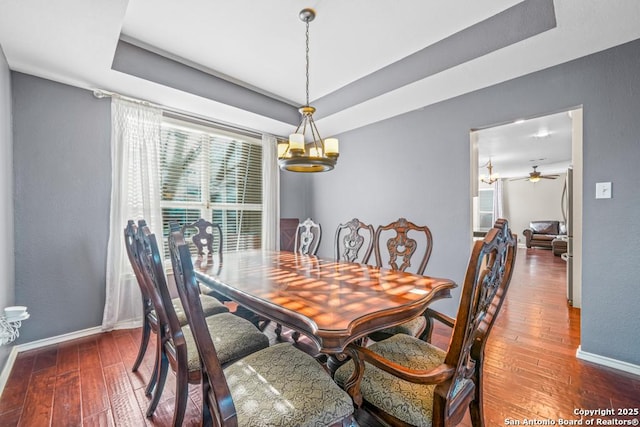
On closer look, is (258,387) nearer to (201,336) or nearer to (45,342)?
(201,336)

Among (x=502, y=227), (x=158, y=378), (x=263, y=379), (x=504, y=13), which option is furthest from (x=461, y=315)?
(x=504, y=13)

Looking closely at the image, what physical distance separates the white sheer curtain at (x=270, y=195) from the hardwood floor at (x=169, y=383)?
1911 mm

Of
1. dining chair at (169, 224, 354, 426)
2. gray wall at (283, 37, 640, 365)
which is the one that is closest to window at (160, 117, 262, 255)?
gray wall at (283, 37, 640, 365)

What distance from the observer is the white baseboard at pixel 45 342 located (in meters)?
1.90

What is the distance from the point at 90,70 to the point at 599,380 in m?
4.44

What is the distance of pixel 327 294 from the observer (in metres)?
1.39

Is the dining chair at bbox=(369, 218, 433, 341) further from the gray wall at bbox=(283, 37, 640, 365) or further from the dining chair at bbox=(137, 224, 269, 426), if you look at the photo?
the dining chair at bbox=(137, 224, 269, 426)

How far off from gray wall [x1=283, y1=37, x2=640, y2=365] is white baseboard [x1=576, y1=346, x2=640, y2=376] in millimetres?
33

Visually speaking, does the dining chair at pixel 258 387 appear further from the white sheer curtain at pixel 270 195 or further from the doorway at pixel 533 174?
the white sheer curtain at pixel 270 195

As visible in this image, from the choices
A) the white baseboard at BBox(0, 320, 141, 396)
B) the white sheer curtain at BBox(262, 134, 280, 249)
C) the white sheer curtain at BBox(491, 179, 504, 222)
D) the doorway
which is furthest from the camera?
the white sheer curtain at BBox(491, 179, 504, 222)

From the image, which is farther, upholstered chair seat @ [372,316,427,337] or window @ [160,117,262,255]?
window @ [160,117,262,255]

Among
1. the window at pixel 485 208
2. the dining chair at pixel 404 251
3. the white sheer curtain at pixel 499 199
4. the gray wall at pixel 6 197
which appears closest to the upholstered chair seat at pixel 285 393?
the dining chair at pixel 404 251

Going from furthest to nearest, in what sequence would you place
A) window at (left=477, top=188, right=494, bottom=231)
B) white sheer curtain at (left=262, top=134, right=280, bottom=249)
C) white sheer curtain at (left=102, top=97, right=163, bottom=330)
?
window at (left=477, top=188, right=494, bottom=231)
white sheer curtain at (left=262, top=134, right=280, bottom=249)
white sheer curtain at (left=102, top=97, right=163, bottom=330)

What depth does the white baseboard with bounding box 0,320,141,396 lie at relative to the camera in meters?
1.90
